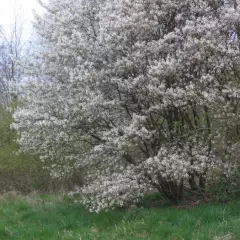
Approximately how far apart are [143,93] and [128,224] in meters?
2.59

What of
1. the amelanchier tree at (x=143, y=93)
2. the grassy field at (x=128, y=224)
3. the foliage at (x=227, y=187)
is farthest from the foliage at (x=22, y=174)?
the foliage at (x=227, y=187)

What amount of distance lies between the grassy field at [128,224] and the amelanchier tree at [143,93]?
1.31 ft

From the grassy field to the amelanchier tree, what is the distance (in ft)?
1.31

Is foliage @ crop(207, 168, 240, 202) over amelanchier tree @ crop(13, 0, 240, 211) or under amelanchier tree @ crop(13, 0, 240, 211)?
under

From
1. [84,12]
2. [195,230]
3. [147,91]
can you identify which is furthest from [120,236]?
[84,12]

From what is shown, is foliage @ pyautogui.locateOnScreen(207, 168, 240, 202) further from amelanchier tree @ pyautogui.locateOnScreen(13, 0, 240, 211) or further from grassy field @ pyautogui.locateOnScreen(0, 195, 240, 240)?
grassy field @ pyautogui.locateOnScreen(0, 195, 240, 240)

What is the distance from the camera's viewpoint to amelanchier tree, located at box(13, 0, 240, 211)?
823cm

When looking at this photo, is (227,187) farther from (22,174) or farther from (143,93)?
(22,174)

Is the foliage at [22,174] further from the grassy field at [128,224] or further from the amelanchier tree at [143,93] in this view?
the amelanchier tree at [143,93]

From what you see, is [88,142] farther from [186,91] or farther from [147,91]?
[186,91]

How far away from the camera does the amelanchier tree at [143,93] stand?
8234 millimetres

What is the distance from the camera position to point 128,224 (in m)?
7.60

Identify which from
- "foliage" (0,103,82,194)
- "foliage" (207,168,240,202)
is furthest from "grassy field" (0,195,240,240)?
"foliage" (0,103,82,194)

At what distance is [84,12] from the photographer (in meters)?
9.29
